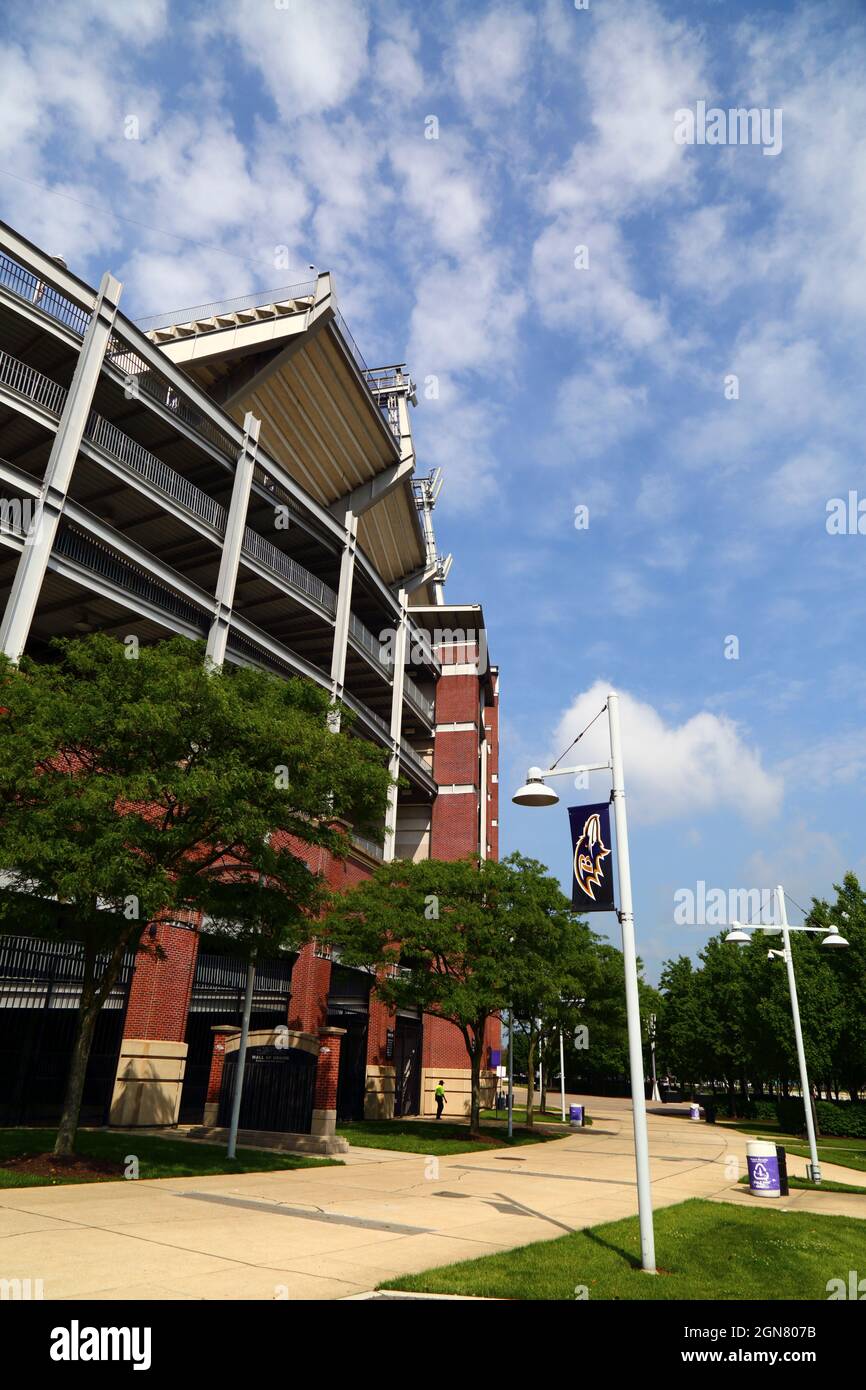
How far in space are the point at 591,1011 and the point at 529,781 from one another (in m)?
29.6

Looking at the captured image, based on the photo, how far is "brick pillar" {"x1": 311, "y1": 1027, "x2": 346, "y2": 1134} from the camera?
21.5m

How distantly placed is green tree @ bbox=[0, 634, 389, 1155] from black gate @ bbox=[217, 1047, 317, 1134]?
22.8 feet

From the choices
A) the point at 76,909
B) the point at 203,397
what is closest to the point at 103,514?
the point at 203,397

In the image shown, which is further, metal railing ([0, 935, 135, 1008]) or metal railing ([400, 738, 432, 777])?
metal railing ([400, 738, 432, 777])

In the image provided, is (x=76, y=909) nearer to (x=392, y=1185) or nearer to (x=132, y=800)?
(x=132, y=800)

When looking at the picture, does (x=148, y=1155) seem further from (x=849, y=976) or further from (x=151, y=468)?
(x=849, y=976)

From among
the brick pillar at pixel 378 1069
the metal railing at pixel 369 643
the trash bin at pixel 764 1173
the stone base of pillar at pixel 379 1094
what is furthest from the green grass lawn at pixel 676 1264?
the metal railing at pixel 369 643

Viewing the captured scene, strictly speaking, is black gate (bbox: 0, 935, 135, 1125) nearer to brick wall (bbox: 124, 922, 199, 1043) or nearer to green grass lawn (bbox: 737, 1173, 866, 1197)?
brick wall (bbox: 124, 922, 199, 1043)

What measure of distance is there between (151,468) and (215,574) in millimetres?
6783

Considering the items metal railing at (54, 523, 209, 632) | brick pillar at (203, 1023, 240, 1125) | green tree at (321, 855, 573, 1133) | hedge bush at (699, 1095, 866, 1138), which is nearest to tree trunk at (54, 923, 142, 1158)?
brick pillar at (203, 1023, 240, 1125)

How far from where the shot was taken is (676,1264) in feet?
30.6

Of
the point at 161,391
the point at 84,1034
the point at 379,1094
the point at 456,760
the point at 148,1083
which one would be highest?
the point at 161,391

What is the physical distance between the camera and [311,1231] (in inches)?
398

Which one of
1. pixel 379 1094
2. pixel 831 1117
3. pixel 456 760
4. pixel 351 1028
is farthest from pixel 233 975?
pixel 831 1117
